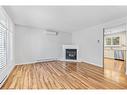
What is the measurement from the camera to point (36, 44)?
6.46 metres

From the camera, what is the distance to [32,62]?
6305 millimetres

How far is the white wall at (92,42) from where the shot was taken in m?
5.31

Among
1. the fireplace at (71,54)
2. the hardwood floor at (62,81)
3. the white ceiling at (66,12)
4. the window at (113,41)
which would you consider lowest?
the hardwood floor at (62,81)

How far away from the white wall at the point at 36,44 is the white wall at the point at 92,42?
4.34ft

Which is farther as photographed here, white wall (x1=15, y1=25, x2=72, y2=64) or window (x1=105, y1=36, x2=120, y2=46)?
window (x1=105, y1=36, x2=120, y2=46)

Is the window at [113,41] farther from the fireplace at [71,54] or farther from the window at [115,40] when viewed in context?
the fireplace at [71,54]

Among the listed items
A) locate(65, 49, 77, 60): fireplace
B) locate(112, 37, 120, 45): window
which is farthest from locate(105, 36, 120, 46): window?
locate(65, 49, 77, 60): fireplace

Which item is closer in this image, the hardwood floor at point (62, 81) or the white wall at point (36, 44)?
the hardwood floor at point (62, 81)

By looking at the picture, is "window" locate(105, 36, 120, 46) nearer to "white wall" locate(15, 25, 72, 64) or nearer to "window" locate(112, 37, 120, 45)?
"window" locate(112, 37, 120, 45)

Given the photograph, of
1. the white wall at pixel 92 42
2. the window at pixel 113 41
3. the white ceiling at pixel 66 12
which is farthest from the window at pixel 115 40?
the white ceiling at pixel 66 12

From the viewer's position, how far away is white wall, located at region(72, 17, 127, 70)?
531 centimetres

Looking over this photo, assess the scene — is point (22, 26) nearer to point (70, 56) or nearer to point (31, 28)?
point (31, 28)

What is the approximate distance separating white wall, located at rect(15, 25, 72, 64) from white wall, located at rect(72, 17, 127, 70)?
1.32m

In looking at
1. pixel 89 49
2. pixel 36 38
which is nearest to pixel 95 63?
pixel 89 49
